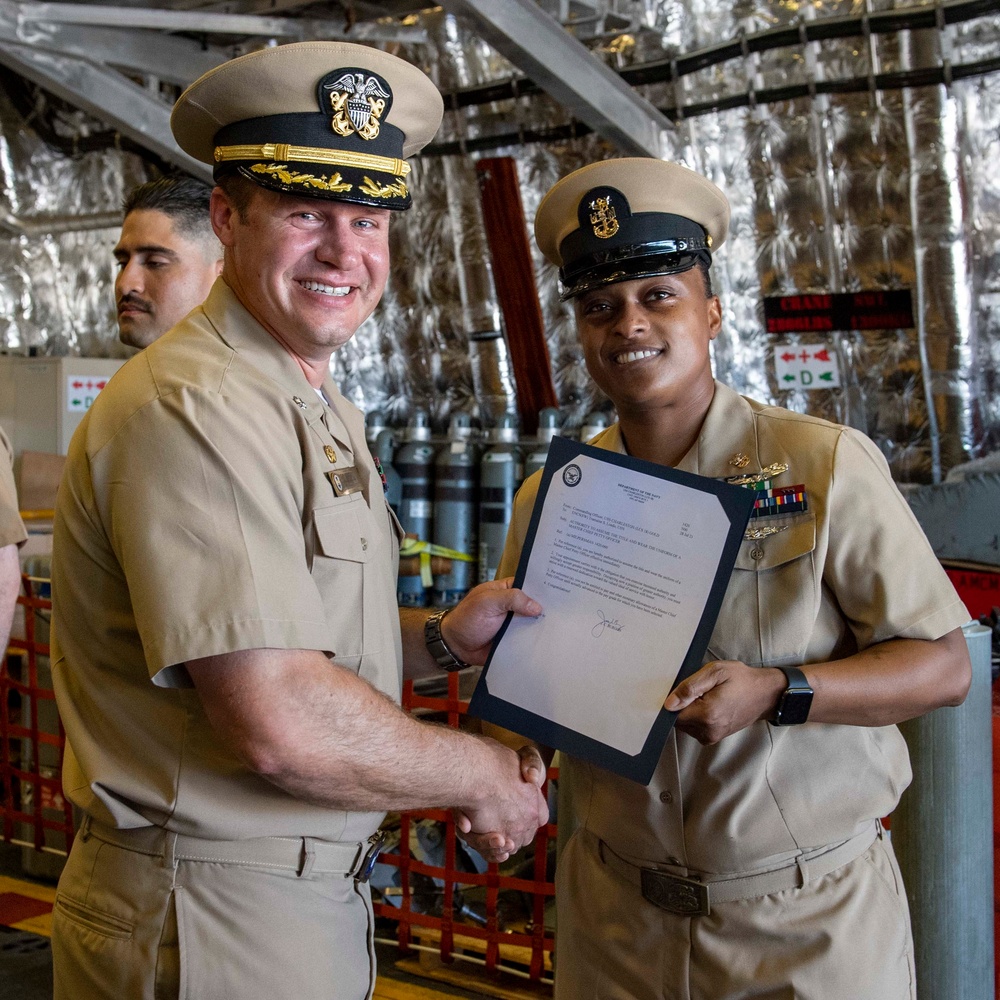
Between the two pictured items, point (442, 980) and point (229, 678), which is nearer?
point (229, 678)

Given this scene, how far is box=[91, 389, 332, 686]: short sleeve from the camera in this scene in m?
1.34

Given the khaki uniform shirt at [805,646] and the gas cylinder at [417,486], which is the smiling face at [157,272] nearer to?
the khaki uniform shirt at [805,646]

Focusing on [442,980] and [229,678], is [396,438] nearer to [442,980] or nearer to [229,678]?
[442,980]

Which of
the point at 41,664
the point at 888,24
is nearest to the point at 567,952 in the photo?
the point at 41,664

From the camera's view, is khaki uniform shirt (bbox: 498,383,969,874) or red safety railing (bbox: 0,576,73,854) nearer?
khaki uniform shirt (bbox: 498,383,969,874)

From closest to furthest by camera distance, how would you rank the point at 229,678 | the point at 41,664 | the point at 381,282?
the point at 229,678
the point at 381,282
the point at 41,664

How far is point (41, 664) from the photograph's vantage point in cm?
419

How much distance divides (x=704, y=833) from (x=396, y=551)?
2.27 ft

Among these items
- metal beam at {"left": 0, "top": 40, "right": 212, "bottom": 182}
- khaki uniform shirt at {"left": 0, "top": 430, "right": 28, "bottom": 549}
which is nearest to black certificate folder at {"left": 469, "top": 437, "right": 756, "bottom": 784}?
khaki uniform shirt at {"left": 0, "top": 430, "right": 28, "bottom": 549}

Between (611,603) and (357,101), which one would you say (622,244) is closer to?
(357,101)

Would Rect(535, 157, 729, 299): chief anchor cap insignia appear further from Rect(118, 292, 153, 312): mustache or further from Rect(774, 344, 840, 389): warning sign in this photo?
Rect(774, 344, 840, 389): warning sign

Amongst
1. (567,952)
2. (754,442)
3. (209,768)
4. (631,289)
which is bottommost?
(567,952)

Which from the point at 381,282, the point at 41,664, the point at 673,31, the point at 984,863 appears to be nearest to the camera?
the point at 381,282

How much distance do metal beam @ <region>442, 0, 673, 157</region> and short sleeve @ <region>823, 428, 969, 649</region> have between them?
11.2 feet
